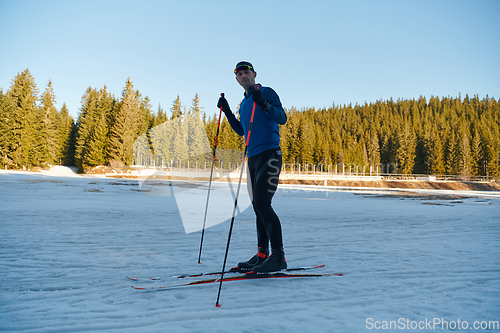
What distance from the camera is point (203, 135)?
10.7 metres

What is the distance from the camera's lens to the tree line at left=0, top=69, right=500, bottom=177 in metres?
33.9

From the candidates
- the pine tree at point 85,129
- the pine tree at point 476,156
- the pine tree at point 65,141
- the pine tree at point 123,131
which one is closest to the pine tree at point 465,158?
the pine tree at point 476,156

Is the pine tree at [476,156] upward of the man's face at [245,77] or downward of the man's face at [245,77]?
upward

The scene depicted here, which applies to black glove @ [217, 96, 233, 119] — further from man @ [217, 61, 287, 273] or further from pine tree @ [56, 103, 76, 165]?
pine tree @ [56, 103, 76, 165]

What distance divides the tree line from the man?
4.63 meters

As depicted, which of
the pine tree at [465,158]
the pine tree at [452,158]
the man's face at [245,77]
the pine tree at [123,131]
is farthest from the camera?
the pine tree at [452,158]

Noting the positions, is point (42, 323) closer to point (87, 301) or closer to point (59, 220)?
point (87, 301)

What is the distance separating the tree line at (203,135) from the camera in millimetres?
33938

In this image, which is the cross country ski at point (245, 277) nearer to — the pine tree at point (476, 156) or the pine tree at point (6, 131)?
the pine tree at point (6, 131)

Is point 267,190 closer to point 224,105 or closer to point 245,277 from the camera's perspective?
point 245,277

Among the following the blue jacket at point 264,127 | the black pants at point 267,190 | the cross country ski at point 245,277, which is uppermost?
the blue jacket at point 264,127

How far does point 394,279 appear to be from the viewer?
2461mm

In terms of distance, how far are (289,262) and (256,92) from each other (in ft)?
5.78

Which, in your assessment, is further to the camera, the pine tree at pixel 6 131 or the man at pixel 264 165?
the pine tree at pixel 6 131
